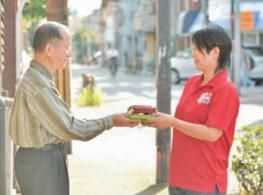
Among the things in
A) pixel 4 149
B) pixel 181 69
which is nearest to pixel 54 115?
pixel 4 149

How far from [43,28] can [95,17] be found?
4321 inches

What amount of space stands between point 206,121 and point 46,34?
3.34 ft

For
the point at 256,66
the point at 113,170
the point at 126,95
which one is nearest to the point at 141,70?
the point at 256,66

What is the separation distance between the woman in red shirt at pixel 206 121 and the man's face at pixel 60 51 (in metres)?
0.60

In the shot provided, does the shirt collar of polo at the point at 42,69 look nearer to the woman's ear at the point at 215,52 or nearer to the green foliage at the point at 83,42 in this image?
the woman's ear at the point at 215,52

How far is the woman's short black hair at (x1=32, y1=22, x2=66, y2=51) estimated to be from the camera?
4082 mm

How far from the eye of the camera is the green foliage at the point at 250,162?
7363 millimetres

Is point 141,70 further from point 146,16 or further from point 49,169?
point 49,169

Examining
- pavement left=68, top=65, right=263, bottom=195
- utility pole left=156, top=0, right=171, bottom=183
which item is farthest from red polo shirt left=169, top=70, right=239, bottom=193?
utility pole left=156, top=0, right=171, bottom=183

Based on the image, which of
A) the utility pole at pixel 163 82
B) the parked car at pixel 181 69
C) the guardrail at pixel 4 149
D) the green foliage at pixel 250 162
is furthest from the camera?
Answer: the parked car at pixel 181 69

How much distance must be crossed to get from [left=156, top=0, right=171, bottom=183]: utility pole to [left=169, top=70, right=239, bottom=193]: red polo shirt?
480 cm

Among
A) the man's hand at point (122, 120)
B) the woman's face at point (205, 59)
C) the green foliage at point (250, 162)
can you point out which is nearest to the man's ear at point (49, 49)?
the man's hand at point (122, 120)

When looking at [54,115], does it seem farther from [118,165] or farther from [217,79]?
[118,165]

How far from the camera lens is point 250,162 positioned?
744 cm
